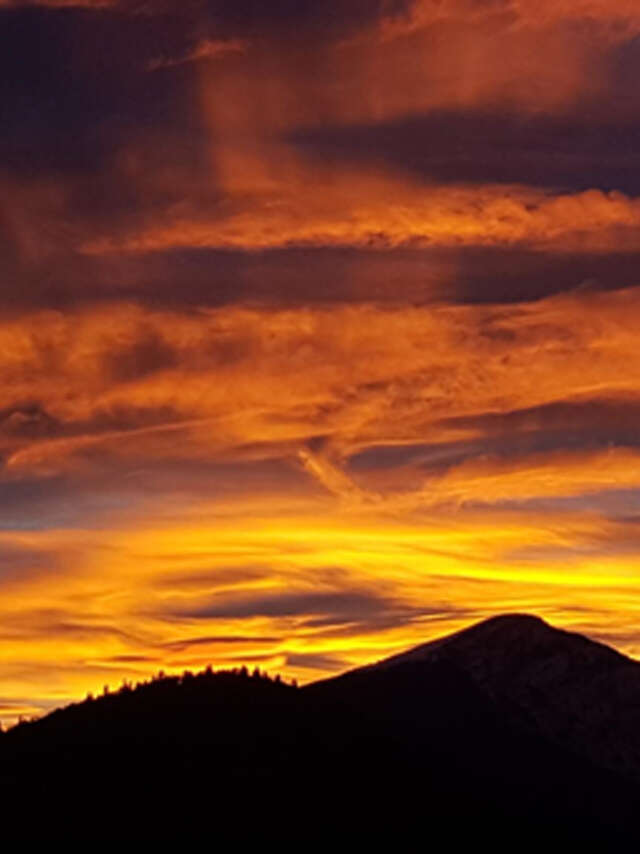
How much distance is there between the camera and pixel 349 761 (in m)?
84.2

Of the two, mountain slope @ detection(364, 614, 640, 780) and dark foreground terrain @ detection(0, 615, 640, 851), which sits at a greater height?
mountain slope @ detection(364, 614, 640, 780)

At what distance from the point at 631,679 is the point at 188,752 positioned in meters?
49.9

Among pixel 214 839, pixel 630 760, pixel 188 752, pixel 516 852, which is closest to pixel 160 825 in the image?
pixel 214 839

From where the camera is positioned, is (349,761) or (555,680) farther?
(555,680)

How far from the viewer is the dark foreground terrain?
7544 centimetres

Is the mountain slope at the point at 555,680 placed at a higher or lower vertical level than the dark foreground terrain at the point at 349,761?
higher

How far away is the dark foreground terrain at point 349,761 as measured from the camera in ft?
247

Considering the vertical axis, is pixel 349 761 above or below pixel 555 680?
below

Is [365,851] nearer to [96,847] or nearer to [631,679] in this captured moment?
[96,847]

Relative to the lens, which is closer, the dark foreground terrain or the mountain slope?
the dark foreground terrain

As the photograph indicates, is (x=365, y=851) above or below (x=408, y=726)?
below

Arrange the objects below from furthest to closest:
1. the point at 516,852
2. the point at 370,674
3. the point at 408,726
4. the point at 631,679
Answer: the point at 631,679
the point at 370,674
the point at 408,726
the point at 516,852

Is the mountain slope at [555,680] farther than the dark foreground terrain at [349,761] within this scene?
Yes

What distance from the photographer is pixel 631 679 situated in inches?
4786
